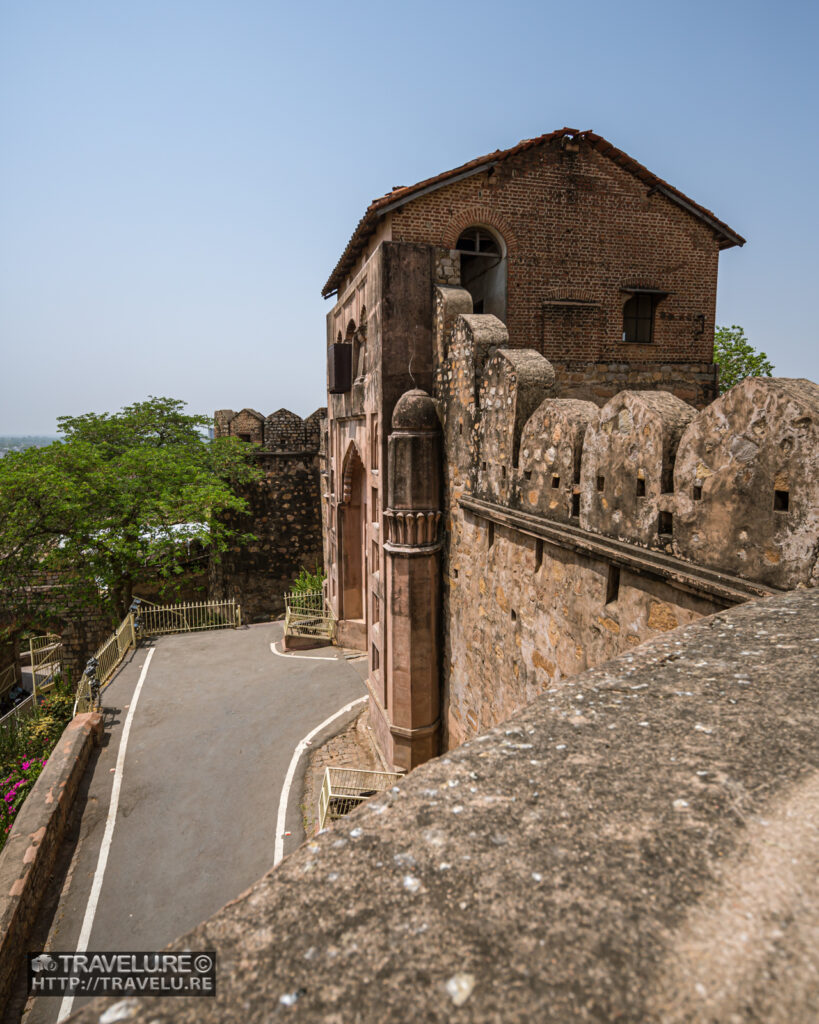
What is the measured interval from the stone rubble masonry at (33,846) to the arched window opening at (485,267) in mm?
11066

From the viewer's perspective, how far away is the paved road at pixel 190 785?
25.7 ft

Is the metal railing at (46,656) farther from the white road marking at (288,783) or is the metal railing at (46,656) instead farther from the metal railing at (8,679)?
the white road marking at (288,783)

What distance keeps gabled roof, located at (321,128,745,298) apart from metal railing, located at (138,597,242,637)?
12.3 metres

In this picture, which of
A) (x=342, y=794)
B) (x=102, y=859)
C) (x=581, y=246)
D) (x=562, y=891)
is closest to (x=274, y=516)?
(x=581, y=246)

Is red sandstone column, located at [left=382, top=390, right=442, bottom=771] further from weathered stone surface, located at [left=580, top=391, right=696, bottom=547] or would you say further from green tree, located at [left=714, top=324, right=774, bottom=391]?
green tree, located at [left=714, top=324, right=774, bottom=391]

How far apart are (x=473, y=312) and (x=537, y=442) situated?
6204 mm

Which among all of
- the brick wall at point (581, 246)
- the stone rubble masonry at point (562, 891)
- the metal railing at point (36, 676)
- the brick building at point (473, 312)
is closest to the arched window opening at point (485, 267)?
the brick building at point (473, 312)

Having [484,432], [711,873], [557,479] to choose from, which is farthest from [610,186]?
[711,873]

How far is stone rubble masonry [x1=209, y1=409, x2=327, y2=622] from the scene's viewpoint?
25109mm

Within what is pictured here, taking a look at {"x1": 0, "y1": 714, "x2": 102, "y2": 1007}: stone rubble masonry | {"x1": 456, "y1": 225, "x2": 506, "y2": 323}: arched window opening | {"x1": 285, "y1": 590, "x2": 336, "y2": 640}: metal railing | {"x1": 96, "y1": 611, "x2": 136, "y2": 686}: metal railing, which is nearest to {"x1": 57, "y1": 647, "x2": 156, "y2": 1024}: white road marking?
{"x1": 0, "y1": 714, "x2": 102, "y2": 1007}: stone rubble masonry

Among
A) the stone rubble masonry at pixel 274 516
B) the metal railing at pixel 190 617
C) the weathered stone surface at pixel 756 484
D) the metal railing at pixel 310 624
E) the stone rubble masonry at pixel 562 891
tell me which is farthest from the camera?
the stone rubble masonry at pixel 274 516

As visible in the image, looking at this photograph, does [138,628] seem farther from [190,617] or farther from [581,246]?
[581,246]

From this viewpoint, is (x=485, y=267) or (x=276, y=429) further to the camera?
(x=276, y=429)

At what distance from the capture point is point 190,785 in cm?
1062
